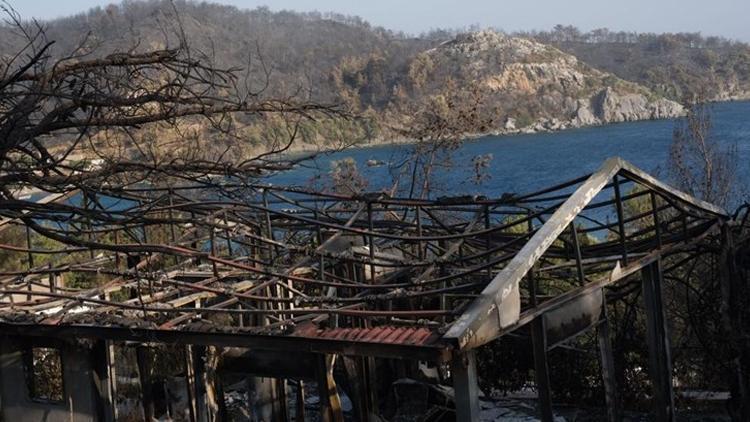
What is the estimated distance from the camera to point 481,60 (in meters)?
86.7

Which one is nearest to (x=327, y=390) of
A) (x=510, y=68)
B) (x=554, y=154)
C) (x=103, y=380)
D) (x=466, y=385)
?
(x=466, y=385)

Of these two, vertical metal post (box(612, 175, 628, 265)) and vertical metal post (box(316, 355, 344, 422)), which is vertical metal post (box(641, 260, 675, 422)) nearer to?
Result: vertical metal post (box(612, 175, 628, 265))

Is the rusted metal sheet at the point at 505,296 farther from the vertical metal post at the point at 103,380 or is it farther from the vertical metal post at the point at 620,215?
the vertical metal post at the point at 103,380

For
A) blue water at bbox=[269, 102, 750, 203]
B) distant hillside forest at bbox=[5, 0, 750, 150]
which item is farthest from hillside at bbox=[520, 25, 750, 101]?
blue water at bbox=[269, 102, 750, 203]

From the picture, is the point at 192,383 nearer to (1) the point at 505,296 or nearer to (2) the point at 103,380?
(2) the point at 103,380

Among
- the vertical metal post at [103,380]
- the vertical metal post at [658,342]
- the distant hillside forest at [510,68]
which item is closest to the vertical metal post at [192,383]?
the vertical metal post at [103,380]

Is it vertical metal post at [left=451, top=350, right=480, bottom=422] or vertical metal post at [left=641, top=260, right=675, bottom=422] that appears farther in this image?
vertical metal post at [left=641, top=260, right=675, bottom=422]

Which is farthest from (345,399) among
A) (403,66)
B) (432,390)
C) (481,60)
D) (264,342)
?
(481,60)

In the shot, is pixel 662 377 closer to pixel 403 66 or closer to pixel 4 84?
pixel 4 84

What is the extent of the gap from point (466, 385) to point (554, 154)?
2384 inches

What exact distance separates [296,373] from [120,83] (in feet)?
11.9

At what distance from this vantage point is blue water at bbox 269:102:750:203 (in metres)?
46.2

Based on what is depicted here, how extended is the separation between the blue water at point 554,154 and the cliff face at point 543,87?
331cm

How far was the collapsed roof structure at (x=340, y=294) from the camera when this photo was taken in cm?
719
